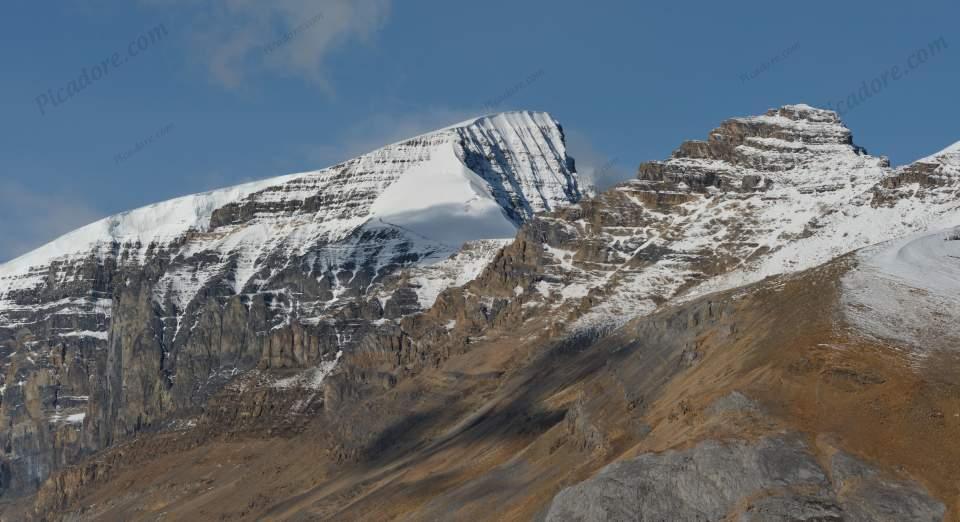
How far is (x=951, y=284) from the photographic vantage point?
157500mm

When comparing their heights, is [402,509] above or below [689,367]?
below

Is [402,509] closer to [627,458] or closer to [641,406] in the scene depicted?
[641,406]

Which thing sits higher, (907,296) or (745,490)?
(907,296)

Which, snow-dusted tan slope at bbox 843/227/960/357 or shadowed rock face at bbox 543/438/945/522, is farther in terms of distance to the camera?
snow-dusted tan slope at bbox 843/227/960/357

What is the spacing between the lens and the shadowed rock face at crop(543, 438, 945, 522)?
10956cm

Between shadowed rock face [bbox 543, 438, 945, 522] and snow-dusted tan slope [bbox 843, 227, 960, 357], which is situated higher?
snow-dusted tan slope [bbox 843, 227, 960, 357]

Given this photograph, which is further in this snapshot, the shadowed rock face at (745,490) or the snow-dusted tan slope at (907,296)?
the snow-dusted tan slope at (907,296)

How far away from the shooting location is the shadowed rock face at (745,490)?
110 m

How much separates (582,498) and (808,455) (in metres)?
19.2

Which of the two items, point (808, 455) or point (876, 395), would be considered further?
point (876, 395)

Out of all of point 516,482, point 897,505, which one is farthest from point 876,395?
point 516,482

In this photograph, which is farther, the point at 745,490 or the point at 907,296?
the point at 907,296

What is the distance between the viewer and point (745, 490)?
113938 mm

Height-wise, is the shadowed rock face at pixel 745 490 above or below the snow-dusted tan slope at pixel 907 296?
below
